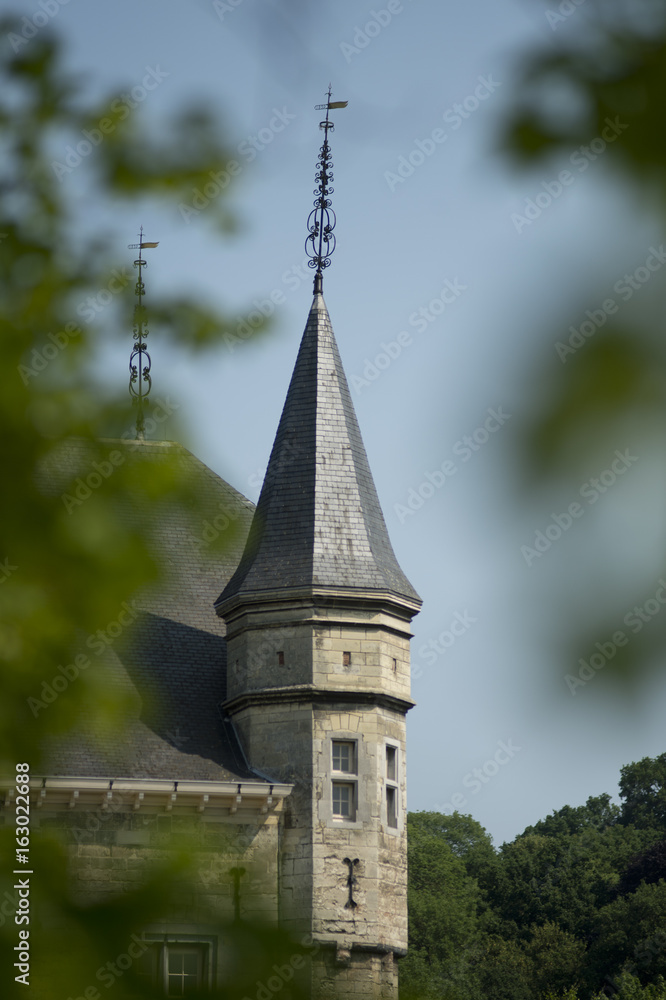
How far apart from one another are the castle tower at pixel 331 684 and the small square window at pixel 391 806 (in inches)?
0.7

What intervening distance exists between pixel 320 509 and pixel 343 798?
3.70m

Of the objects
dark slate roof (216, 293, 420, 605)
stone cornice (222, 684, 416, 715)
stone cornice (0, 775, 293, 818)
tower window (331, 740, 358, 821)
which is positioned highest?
dark slate roof (216, 293, 420, 605)

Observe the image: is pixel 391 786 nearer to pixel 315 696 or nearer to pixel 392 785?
pixel 392 785

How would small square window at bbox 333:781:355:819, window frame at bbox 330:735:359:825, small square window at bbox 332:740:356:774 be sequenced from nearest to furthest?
1. window frame at bbox 330:735:359:825
2. small square window at bbox 333:781:355:819
3. small square window at bbox 332:740:356:774

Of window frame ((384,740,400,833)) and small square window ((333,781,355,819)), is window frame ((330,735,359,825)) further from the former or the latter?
window frame ((384,740,400,833))

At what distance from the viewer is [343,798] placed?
19.8 m

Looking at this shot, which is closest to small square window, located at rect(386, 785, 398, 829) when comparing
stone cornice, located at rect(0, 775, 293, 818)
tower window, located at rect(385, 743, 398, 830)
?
tower window, located at rect(385, 743, 398, 830)

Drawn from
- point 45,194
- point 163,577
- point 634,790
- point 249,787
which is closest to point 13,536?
point 163,577

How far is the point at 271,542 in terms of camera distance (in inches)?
820

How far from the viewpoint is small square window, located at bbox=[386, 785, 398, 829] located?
20000 millimetres

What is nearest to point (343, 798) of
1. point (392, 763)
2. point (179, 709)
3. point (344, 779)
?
point (344, 779)

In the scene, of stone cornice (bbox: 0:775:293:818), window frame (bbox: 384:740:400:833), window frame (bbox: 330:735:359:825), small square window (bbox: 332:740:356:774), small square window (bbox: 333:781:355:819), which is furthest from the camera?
window frame (bbox: 384:740:400:833)

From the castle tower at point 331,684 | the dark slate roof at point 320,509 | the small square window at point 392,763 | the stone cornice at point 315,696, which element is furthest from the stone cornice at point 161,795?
the dark slate roof at point 320,509

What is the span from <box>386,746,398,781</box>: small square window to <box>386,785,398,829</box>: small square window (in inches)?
6.0
